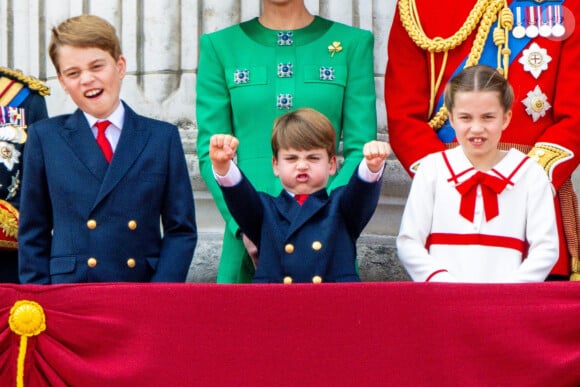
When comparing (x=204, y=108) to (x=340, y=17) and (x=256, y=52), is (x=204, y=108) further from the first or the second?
(x=340, y=17)

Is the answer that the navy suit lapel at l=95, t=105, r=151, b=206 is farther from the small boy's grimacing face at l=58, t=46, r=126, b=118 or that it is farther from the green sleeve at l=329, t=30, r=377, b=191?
the green sleeve at l=329, t=30, r=377, b=191

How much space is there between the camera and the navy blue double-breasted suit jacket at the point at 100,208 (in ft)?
13.5

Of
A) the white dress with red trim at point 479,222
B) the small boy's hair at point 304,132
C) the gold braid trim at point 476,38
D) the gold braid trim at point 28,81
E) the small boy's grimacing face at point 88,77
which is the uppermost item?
the gold braid trim at point 476,38

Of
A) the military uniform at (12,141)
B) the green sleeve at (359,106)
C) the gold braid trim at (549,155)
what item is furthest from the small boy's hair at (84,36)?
the gold braid trim at (549,155)

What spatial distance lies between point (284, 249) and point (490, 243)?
62 centimetres

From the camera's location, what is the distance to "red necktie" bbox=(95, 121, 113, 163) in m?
4.23

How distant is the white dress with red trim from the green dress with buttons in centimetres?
48

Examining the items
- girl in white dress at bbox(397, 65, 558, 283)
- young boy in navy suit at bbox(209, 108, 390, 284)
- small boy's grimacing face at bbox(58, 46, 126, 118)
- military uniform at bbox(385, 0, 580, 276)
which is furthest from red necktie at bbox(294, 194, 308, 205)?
small boy's grimacing face at bbox(58, 46, 126, 118)

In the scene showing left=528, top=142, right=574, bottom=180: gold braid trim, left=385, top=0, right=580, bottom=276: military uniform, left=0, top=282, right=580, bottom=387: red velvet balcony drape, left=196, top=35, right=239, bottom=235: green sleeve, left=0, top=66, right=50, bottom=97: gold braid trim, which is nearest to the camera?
left=0, top=282, right=580, bottom=387: red velvet balcony drape

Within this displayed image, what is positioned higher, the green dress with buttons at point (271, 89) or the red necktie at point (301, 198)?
the green dress with buttons at point (271, 89)

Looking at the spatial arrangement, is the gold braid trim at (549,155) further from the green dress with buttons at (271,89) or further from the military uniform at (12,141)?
the military uniform at (12,141)

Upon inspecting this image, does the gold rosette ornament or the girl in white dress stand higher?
the girl in white dress

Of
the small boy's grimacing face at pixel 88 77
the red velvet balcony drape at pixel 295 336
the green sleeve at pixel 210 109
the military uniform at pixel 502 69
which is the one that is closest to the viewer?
the red velvet balcony drape at pixel 295 336

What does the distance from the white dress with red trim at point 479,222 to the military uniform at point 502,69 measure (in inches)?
10.4
